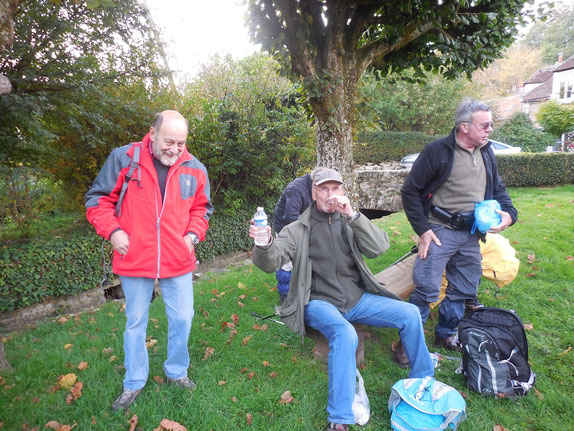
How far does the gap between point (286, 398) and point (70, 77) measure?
490cm

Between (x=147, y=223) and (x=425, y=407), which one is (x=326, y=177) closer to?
(x=147, y=223)

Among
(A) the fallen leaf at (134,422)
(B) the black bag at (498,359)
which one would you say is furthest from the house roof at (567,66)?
(A) the fallen leaf at (134,422)

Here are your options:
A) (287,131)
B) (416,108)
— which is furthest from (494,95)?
(287,131)

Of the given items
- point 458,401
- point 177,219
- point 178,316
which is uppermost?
point 177,219

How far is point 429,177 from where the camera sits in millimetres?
3311

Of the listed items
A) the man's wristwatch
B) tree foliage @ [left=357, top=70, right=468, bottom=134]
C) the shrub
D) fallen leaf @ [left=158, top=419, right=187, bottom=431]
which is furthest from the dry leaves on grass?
the shrub

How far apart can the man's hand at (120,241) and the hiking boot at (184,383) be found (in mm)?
1238

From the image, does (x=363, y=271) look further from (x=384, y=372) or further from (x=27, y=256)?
(x=27, y=256)

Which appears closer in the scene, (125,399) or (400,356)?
(125,399)

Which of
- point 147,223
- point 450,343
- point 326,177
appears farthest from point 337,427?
point 147,223

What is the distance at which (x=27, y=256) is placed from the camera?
199 inches

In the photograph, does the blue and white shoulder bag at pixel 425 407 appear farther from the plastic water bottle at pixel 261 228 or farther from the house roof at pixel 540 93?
the house roof at pixel 540 93

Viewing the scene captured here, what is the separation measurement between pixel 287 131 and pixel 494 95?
42.4 meters

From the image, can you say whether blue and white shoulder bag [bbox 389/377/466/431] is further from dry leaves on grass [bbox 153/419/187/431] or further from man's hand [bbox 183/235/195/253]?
man's hand [bbox 183/235/195/253]
